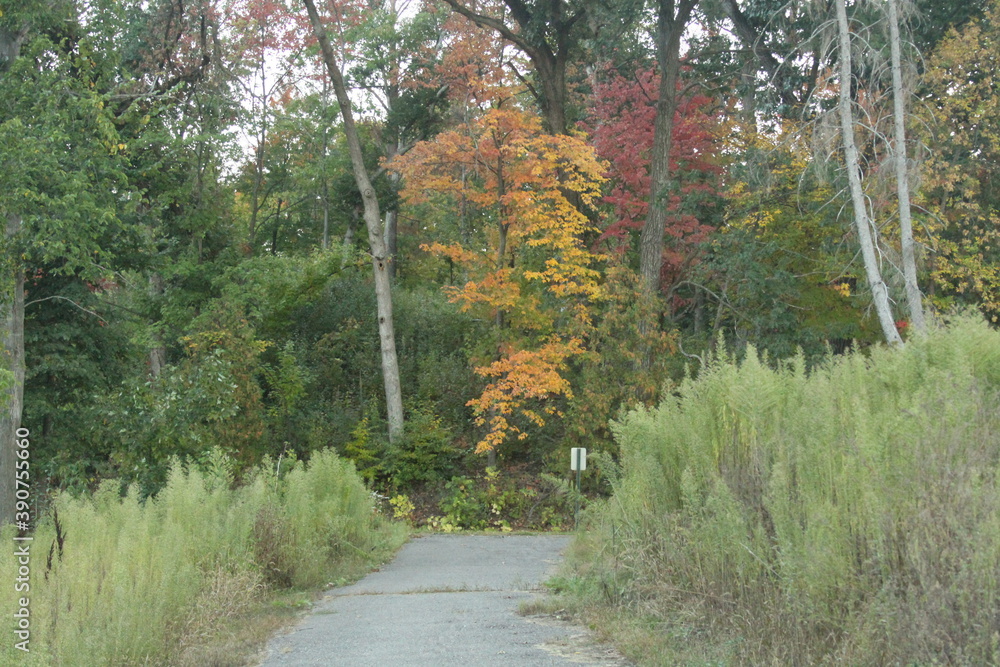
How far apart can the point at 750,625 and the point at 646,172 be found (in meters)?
22.7

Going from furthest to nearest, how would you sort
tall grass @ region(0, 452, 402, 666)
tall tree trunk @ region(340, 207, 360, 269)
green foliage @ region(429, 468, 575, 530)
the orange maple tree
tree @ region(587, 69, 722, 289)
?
tall tree trunk @ region(340, 207, 360, 269)
tree @ region(587, 69, 722, 289)
green foliage @ region(429, 468, 575, 530)
the orange maple tree
tall grass @ region(0, 452, 402, 666)

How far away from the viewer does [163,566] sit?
8.31 m

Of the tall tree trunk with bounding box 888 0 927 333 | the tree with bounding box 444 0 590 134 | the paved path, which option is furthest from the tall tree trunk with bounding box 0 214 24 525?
the tall tree trunk with bounding box 888 0 927 333

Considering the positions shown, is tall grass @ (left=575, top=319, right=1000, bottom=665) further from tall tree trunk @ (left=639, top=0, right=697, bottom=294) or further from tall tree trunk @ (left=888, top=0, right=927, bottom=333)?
tall tree trunk @ (left=639, top=0, right=697, bottom=294)

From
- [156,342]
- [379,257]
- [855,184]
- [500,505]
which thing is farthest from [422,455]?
[855,184]

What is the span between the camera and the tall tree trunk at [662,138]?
24.8m

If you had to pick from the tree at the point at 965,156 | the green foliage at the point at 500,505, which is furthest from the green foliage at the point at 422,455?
the tree at the point at 965,156

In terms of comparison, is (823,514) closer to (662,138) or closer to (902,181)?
(902,181)

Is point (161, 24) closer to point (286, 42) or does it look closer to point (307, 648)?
point (286, 42)

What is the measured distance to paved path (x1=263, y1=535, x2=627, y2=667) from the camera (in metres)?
7.14

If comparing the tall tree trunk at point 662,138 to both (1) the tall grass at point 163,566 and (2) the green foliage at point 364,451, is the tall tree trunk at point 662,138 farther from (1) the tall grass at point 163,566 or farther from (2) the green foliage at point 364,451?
(1) the tall grass at point 163,566

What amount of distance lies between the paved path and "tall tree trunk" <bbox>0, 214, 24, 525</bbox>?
650 cm

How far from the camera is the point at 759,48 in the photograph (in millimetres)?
26125

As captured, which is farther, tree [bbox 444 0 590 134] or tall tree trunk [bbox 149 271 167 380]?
tall tree trunk [bbox 149 271 167 380]
